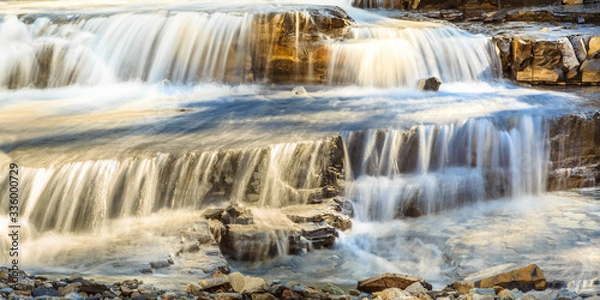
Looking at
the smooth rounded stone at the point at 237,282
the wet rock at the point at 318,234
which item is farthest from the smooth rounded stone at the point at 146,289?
the wet rock at the point at 318,234

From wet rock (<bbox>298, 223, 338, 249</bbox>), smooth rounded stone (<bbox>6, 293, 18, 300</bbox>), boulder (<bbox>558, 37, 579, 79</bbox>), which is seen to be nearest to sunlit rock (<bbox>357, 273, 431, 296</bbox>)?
wet rock (<bbox>298, 223, 338, 249</bbox>)

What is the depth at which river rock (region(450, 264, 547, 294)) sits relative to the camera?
581 cm

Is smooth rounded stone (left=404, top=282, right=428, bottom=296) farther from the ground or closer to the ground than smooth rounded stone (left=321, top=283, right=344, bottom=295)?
farther from the ground

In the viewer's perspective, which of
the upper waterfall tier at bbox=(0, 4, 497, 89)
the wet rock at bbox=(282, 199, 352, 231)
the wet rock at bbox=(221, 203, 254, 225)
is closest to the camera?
the wet rock at bbox=(221, 203, 254, 225)

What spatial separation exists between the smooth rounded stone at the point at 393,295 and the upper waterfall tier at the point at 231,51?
251 inches

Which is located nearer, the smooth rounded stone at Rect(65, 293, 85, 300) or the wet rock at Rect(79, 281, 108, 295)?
the smooth rounded stone at Rect(65, 293, 85, 300)

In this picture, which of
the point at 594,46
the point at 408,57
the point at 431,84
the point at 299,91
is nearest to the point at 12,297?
the point at 299,91

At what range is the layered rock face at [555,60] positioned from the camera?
11531 mm

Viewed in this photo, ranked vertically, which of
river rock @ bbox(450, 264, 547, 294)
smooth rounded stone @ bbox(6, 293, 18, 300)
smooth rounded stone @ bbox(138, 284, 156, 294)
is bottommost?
river rock @ bbox(450, 264, 547, 294)

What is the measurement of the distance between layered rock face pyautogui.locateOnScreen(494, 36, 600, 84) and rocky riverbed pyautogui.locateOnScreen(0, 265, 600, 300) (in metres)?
6.10

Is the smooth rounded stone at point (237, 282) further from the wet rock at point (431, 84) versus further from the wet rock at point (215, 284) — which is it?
the wet rock at point (431, 84)

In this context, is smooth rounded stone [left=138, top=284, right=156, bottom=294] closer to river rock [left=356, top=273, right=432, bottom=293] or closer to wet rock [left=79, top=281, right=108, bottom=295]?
wet rock [left=79, top=281, right=108, bottom=295]

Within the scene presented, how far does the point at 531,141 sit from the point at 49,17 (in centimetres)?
804

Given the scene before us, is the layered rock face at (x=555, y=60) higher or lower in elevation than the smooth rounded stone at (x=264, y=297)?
higher
